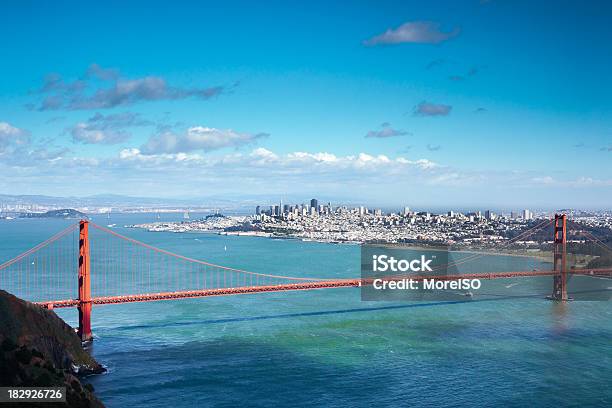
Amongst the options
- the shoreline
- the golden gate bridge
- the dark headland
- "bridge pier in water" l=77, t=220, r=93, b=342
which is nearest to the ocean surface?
"bridge pier in water" l=77, t=220, r=93, b=342

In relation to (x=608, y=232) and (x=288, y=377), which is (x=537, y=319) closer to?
(x=288, y=377)

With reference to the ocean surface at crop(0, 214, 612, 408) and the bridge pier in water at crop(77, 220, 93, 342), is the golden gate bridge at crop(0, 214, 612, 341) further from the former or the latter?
the ocean surface at crop(0, 214, 612, 408)

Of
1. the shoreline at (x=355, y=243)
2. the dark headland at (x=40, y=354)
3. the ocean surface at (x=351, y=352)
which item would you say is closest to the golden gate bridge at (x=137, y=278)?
the ocean surface at (x=351, y=352)

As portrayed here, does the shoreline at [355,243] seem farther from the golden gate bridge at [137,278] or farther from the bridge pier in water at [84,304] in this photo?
the bridge pier in water at [84,304]

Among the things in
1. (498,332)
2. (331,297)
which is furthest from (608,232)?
(498,332)

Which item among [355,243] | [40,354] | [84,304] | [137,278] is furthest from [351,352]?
[355,243]

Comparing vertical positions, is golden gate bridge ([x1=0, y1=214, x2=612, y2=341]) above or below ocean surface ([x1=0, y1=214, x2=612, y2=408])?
above
